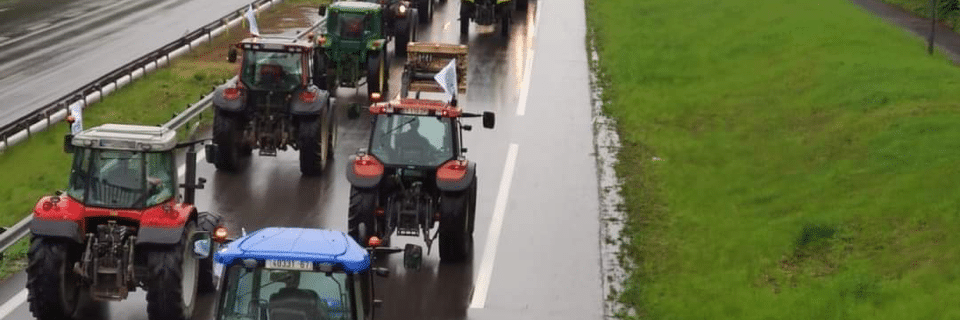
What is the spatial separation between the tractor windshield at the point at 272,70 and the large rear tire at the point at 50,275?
11035 mm

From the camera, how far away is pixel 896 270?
2233 cm

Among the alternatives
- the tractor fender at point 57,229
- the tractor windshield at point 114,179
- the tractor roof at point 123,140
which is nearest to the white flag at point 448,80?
the tractor roof at point 123,140

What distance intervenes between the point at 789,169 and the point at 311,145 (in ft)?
29.0

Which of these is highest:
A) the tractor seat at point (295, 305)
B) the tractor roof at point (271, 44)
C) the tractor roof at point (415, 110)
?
the tractor seat at point (295, 305)

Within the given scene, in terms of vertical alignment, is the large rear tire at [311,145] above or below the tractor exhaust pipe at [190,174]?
below

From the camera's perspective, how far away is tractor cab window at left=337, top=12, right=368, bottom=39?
4062cm

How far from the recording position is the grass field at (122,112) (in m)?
29.6

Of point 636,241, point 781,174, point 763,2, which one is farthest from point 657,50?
point 636,241

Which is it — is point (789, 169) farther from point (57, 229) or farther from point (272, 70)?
point (57, 229)

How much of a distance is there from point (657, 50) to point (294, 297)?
3264cm

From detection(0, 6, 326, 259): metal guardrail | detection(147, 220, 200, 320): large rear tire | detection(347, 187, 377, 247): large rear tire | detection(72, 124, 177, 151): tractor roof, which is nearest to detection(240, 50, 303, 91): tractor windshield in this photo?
detection(0, 6, 326, 259): metal guardrail

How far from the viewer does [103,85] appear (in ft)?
128

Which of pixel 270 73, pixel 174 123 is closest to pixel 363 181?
pixel 270 73

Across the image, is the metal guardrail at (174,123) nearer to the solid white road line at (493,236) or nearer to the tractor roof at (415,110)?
the tractor roof at (415,110)
